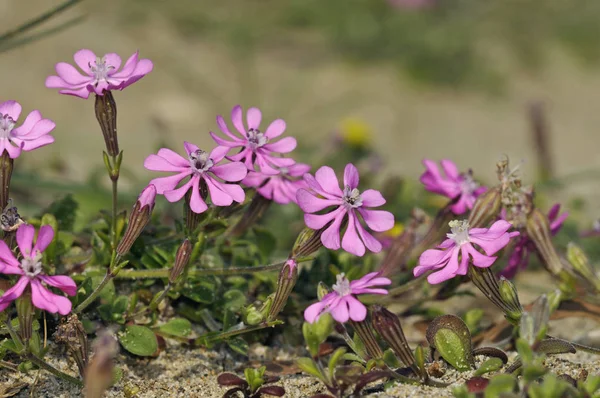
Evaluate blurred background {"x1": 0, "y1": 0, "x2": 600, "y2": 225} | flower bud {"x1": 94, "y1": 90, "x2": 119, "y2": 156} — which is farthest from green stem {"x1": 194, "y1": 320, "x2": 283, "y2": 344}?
blurred background {"x1": 0, "y1": 0, "x2": 600, "y2": 225}

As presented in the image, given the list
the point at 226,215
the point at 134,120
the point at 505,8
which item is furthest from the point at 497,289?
the point at 505,8

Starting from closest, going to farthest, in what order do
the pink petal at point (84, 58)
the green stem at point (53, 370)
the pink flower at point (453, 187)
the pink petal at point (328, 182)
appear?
the green stem at point (53, 370), the pink petal at point (328, 182), the pink petal at point (84, 58), the pink flower at point (453, 187)

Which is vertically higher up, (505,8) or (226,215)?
(226,215)

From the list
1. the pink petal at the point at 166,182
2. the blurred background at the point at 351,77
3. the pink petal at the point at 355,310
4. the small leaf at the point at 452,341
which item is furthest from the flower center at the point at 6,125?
the blurred background at the point at 351,77

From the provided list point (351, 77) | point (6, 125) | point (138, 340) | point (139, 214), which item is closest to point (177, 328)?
point (138, 340)

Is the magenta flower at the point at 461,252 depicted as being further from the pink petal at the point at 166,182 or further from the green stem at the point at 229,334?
the pink petal at the point at 166,182

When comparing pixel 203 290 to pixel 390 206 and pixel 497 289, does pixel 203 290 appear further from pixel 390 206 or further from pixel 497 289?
pixel 390 206

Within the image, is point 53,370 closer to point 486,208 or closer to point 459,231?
point 459,231
